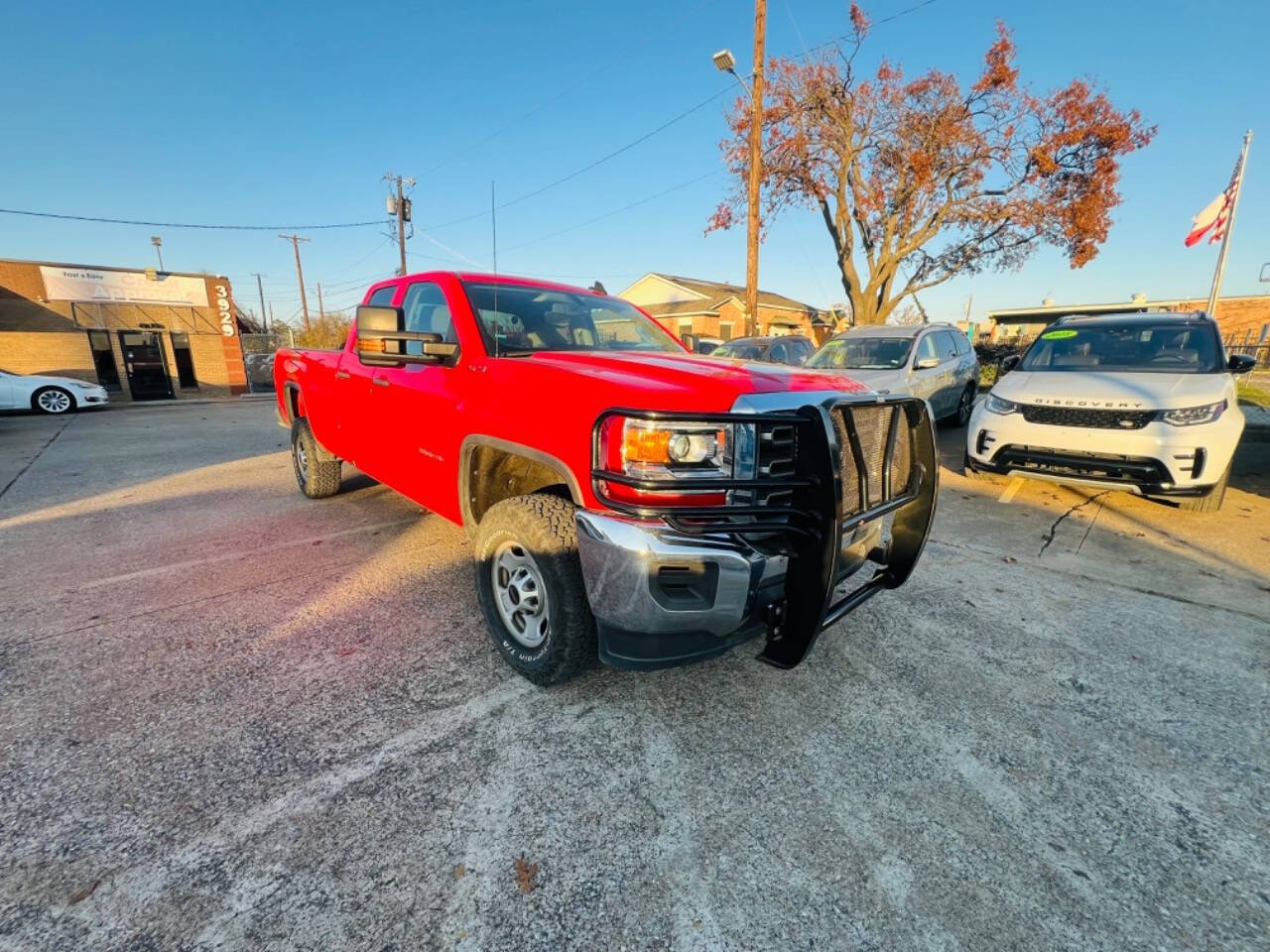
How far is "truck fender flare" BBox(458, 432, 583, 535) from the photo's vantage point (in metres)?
2.09

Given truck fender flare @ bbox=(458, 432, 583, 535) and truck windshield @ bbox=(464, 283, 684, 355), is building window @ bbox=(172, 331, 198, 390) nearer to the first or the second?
truck windshield @ bbox=(464, 283, 684, 355)

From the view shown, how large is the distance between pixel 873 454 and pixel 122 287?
25.2 metres

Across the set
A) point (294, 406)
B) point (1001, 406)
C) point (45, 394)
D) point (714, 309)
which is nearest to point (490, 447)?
point (294, 406)

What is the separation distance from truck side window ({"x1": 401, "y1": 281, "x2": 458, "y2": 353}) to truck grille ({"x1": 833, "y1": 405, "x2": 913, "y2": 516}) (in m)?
2.01

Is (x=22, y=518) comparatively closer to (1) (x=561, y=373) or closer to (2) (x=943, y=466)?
(1) (x=561, y=373)

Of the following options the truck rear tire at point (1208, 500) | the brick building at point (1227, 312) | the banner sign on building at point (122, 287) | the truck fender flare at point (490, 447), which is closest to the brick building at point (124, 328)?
the banner sign on building at point (122, 287)

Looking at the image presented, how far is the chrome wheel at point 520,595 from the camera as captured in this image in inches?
91.8

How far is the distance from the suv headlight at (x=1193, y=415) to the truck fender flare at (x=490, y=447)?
16.1 feet

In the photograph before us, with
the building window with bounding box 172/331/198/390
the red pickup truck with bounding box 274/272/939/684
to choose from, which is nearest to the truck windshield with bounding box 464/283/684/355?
the red pickup truck with bounding box 274/272/939/684

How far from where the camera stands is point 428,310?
11.2 ft

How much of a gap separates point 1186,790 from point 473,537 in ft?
9.62

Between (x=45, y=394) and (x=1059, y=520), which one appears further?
(x=45, y=394)

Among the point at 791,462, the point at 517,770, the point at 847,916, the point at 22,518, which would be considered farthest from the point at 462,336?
the point at 22,518

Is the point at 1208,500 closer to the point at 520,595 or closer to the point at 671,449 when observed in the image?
the point at 671,449
